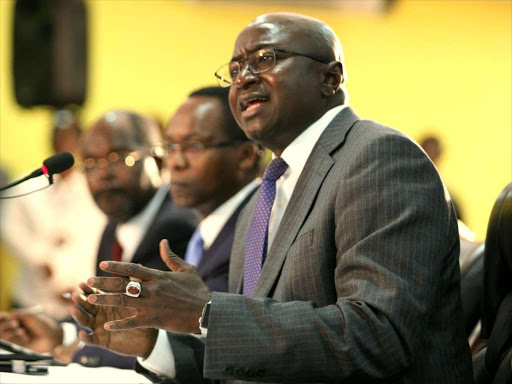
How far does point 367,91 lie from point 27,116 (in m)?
3.52

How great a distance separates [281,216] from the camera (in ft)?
7.67

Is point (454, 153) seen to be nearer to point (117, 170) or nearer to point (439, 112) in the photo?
point (439, 112)

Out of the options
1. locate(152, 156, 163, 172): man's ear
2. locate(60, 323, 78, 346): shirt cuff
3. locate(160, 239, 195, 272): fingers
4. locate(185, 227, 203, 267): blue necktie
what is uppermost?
locate(160, 239, 195, 272): fingers

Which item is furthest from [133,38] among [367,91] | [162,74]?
[367,91]

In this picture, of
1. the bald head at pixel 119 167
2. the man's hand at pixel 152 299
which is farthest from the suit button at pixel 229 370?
the bald head at pixel 119 167

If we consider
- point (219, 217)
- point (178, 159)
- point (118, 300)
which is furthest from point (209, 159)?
point (118, 300)

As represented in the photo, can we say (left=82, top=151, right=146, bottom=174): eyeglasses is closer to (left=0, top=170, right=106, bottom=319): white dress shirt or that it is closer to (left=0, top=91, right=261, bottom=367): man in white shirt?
(left=0, top=91, right=261, bottom=367): man in white shirt

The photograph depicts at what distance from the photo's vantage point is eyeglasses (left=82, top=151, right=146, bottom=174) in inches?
154

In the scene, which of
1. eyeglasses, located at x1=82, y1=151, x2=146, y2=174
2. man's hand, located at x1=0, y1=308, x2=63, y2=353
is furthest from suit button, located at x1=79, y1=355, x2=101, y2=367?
eyeglasses, located at x1=82, y1=151, x2=146, y2=174

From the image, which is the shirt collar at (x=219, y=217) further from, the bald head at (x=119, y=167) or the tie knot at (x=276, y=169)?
the tie knot at (x=276, y=169)

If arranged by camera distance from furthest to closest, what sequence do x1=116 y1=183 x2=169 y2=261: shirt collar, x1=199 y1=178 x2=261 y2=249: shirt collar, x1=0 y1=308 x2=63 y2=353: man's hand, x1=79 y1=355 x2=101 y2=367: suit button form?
x1=116 y1=183 x2=169 y2=261: shirt collar
x1=199 y1=178 x2=261 y2=249: shirt collar
x1=0 y1=308 x2=63 y2=353: man's hand
x1=79 y1=355 x2=101 y2=367: suit button

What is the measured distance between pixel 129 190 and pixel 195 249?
739 mm

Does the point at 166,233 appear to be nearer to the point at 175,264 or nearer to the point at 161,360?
the point at 161,360

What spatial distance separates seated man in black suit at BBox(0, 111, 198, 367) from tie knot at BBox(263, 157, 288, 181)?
1290mm
